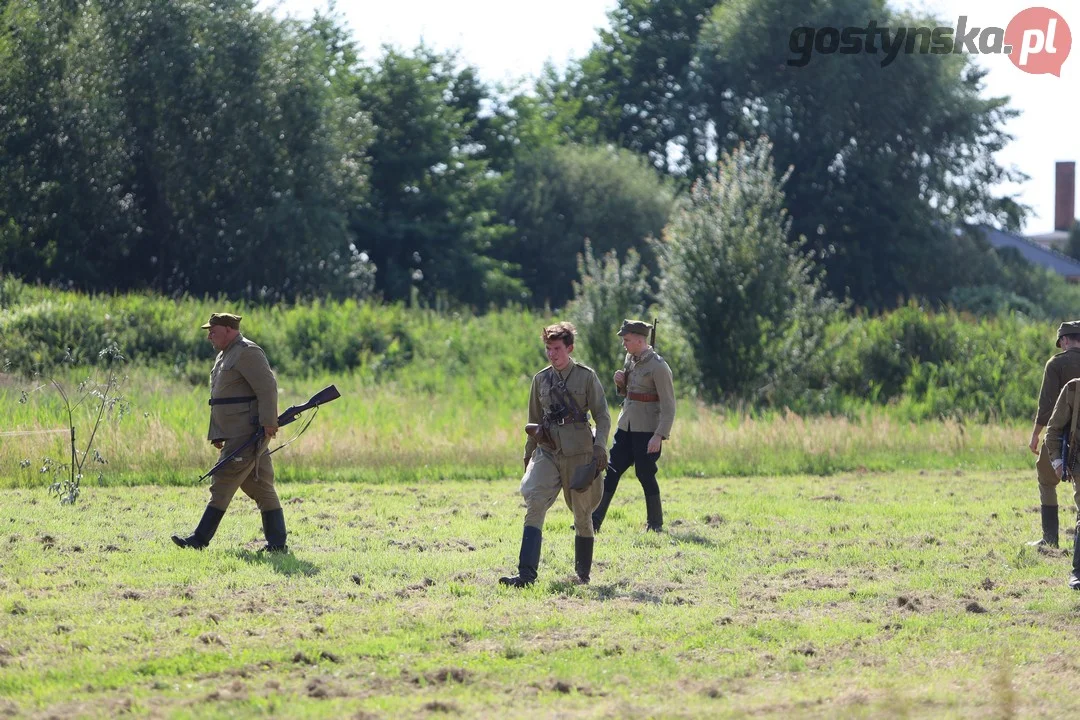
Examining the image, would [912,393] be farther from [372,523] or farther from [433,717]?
[433,717]

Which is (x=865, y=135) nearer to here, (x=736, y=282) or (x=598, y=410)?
(x=736, y=282)

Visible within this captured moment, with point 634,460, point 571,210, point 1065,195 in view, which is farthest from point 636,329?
point 1065,195

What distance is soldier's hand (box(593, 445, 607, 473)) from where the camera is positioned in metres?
9.90

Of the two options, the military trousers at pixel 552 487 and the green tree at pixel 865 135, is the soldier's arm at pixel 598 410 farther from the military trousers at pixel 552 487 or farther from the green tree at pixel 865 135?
the green tree at pixel 865 135

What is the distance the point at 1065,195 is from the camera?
100125 millimetres

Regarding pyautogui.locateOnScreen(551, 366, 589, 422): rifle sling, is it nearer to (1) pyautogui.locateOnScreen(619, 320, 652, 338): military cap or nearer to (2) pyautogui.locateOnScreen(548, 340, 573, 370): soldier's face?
(2) pyautogui.locateOnScreen(548, 340, 573, 370): soldier's face

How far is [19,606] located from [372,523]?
5.19 m

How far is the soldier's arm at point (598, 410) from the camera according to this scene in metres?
9.90

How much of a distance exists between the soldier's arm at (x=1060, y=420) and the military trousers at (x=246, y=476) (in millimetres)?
6030

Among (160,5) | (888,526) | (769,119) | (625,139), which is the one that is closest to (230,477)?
(888,526)

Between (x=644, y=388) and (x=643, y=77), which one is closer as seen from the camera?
(x=644, y=388)

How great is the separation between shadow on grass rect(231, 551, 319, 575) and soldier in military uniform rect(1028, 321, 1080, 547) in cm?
586

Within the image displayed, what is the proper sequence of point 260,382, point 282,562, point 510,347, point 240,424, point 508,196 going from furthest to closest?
point 508,196, point 510,347, point 240,424, point 260,382, point 282,562

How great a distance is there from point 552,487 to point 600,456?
44cm
